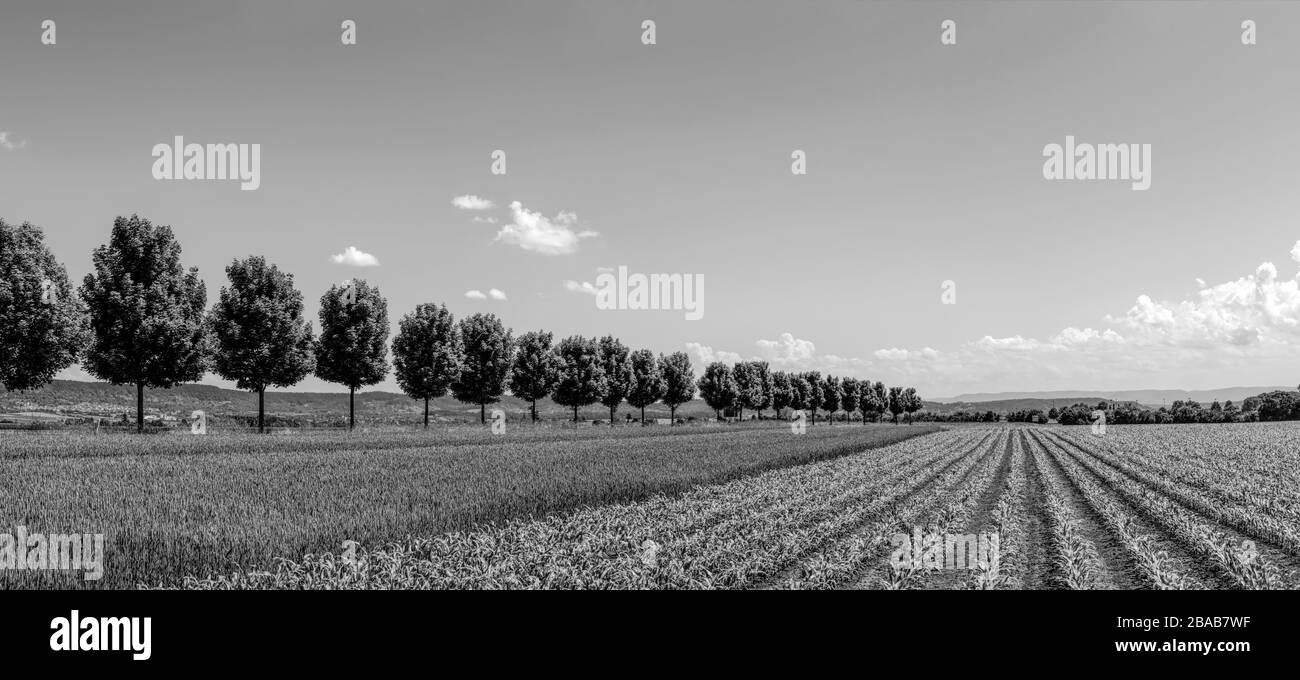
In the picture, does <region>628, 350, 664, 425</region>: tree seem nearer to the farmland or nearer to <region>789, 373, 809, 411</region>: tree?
<region>789, 373, 809, 411</region>: tree

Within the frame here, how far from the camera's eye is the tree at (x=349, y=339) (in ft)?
197

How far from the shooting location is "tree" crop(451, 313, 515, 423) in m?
78.4

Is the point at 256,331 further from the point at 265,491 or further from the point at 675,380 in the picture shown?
the point at 675,380

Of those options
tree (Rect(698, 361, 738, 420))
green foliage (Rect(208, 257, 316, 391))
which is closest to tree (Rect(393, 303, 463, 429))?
green foliage (Rect(208, 257, 316, 391))

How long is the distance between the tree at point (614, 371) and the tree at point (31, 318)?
212ft

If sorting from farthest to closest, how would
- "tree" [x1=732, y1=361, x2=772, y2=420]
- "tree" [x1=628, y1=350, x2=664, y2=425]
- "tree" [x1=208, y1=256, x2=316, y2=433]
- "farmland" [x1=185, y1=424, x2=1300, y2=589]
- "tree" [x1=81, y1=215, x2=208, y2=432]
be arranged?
"tree" [x1=732, y1=361, x2=772, y2=420] → "tree" [x1=628, y1=350, x2=664, y2=425] → "tree" [x1=208, y1=256, x2=316, y2=433] → "tree" [x1=81, y1=215, x2=208, y2=432] → "farmland" [x1=185, y1=424, x2=1300, y2=589]

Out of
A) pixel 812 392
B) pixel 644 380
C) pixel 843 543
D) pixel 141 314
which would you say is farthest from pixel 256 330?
pixel 812 392

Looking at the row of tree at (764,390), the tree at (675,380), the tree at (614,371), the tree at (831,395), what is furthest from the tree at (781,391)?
the tree at (614,371)

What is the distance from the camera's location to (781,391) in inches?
6654

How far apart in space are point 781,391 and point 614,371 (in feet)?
240

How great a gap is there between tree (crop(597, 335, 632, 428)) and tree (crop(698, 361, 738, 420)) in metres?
31.9
